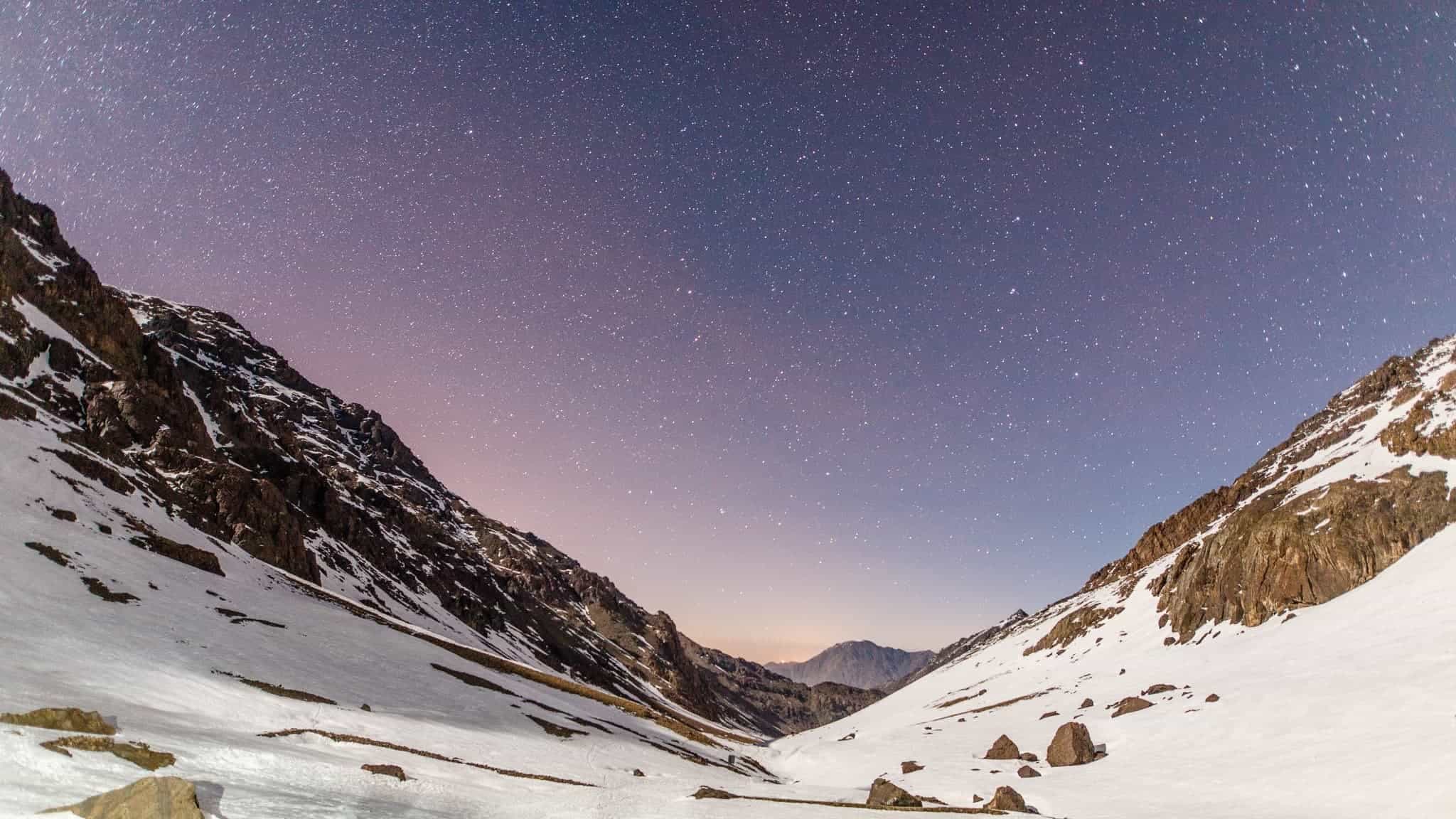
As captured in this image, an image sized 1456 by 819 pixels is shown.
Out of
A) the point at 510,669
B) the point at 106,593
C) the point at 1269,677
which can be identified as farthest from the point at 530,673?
the point at 1269,677

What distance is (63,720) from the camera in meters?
16.2

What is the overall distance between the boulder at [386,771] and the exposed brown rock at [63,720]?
6362 mm

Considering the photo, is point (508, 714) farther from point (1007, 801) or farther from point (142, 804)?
point (142, 804)

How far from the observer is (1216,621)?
59.8 m

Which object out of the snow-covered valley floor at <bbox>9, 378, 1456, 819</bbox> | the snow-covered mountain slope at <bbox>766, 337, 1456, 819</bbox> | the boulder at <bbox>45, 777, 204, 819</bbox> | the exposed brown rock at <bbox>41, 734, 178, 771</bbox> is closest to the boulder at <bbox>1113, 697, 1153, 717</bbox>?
the snow-covered mountain slope at <bbox>766, 337, 1456, 819</bbox>

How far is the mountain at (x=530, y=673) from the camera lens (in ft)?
64.3

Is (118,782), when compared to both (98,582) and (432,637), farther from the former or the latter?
(432,637)

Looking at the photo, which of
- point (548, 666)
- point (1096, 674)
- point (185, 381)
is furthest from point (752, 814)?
point (185, 381)

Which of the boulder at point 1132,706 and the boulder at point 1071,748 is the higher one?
the boulder at point 1132,706

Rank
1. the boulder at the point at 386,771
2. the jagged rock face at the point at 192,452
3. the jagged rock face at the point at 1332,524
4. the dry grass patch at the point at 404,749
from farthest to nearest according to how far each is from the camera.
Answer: the jagged rock face at the point at 192,452, the jagged rock face at the point at 1332,524, the dry grass patch at the point at 404,749, the boulder at the point at 386,771

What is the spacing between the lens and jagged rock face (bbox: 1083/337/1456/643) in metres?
51.7

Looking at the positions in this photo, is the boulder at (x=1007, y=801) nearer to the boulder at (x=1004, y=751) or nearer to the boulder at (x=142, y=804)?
the boulder at (x=1004, y=751)

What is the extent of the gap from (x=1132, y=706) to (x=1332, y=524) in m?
32.7

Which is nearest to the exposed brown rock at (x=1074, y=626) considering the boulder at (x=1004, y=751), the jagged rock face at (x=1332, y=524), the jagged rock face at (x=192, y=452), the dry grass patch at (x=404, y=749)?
the jagged rock face at (x=1332, y=524)
